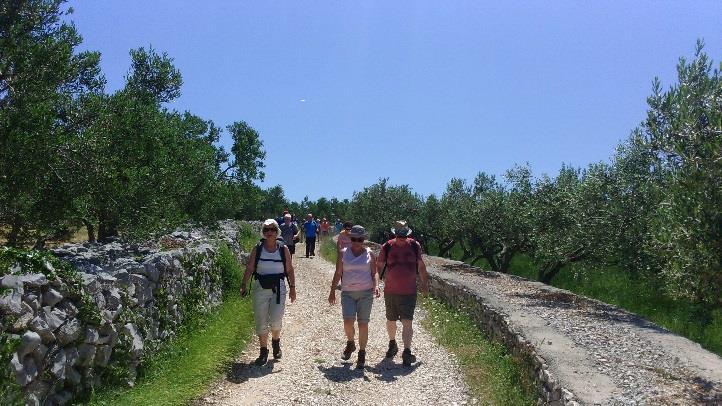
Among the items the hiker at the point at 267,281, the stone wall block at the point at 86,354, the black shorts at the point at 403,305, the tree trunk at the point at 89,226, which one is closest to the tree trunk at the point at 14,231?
the tree trunk at the point at 89,226

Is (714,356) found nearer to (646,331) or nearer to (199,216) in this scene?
(646,331)

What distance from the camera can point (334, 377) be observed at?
736 centimetres

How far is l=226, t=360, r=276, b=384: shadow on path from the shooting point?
23.5ft

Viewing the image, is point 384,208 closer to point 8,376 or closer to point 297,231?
point 297,231

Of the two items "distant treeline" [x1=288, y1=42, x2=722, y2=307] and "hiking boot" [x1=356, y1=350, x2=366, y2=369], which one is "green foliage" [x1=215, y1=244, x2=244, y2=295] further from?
"distant treeline" [x1=288, y1=42, x2=722, y2=307]

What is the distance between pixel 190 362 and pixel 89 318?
212cm

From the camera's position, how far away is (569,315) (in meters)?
10.2

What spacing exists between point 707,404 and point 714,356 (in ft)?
7.46

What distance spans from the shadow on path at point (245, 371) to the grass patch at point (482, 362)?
107 inches

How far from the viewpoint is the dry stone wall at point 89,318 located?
15.2 ft

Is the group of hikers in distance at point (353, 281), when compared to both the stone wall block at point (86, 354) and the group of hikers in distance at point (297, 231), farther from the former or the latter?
the group of hikers in distance at point (297, 231)

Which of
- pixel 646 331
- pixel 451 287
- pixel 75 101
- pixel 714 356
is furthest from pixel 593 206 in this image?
pixel 75 101

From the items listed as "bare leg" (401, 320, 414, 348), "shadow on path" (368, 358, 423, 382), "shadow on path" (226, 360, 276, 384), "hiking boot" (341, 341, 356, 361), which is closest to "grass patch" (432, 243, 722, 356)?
"bare leg" (401, 320, 414, 348)

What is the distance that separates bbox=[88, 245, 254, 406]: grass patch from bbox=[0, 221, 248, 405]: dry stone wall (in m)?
0.19
